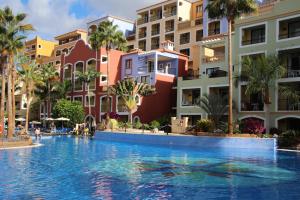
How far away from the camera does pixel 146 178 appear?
56.5 ft

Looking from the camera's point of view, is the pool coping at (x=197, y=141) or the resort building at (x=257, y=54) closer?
the pool coping at (x=197, y=141)

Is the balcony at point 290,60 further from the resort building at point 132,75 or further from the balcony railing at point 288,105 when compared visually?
the resort building at point 132,75

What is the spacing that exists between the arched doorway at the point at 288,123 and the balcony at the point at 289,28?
28.2 feet

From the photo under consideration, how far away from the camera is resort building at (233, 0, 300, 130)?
39031mm

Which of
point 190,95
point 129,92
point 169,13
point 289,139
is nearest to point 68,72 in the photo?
point 169,13

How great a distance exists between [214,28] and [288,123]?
93.1 feet

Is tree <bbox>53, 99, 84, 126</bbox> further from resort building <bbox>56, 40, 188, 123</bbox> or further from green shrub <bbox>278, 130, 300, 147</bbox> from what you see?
green shrub <bbox>278, 130, 300, 147</bbox>

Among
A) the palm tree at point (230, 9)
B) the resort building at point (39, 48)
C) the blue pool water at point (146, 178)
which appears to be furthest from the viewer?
the resort building at point (39, 48)

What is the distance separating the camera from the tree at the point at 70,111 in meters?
58.2

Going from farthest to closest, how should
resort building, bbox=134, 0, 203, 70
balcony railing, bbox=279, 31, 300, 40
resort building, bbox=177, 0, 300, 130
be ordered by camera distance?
resort building, bbox=134, 0, 203, 70 < balcony railing, bbox=279, 31, 300, 40 < resort building, bbox=177, 0, 300, 130

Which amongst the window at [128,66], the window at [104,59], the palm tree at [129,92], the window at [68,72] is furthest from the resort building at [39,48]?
the palm tree at [129,92]

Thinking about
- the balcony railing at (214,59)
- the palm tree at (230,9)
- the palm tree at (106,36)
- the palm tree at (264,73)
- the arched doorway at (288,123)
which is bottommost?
the arched doorway at (288,123)

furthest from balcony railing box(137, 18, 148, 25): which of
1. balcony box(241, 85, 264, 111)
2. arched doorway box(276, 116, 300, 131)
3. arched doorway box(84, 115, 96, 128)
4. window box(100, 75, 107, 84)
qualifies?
arched doorway box(276, 116, 300, 131)

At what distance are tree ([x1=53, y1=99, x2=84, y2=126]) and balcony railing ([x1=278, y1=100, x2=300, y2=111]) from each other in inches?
1231
